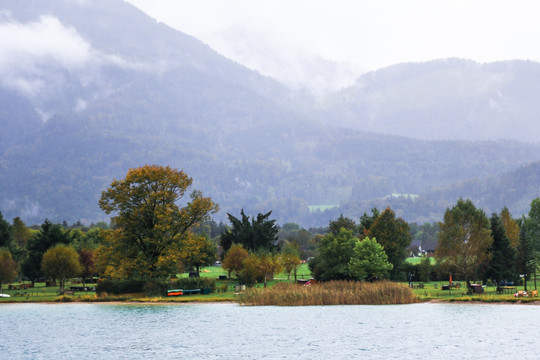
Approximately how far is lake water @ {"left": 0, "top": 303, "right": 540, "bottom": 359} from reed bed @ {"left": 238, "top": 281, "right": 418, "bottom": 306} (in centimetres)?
219

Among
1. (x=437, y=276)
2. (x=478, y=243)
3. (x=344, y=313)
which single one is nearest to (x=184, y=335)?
(x=344, y=313)

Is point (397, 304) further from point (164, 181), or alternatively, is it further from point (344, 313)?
point (164, 181)

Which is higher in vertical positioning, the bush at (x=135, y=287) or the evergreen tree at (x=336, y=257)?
the evergreen tree at (x=336, y=257)

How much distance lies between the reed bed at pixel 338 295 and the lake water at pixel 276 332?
2.19 m

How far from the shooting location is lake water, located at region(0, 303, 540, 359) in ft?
174

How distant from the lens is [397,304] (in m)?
83.7

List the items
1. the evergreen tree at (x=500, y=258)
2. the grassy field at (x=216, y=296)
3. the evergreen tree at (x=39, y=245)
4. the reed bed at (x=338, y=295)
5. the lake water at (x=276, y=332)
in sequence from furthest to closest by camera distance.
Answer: the evergreen tree at (x=39, y=245) → the evergreen tree at (x=500, y=258) → the grassy field at (x=216, y=296) → the reed bed at (x=338, y=295) → the lake water at (x=276, y=332)

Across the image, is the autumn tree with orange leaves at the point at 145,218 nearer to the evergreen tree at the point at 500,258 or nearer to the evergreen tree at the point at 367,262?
the evergreen tree at the point at 367,262

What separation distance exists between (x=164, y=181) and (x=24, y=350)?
47.3 meters

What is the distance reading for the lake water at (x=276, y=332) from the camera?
5294cm

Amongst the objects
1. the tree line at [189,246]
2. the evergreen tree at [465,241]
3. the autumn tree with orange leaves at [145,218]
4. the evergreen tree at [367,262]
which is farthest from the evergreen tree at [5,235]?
the evergreen tree at [465,241]

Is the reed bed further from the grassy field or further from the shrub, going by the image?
the shrub

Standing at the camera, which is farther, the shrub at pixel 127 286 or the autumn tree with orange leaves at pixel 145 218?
the autumn tree with orange leaves at pixel 145 218

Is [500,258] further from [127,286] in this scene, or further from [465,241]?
[127,286]
